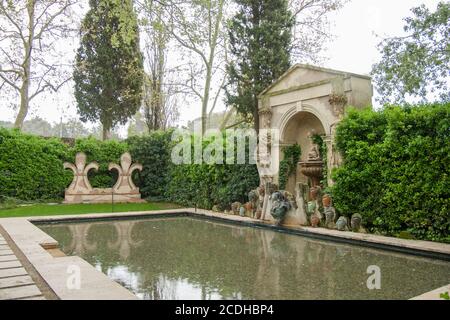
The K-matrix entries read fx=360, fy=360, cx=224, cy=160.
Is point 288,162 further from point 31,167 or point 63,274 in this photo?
point 31,167

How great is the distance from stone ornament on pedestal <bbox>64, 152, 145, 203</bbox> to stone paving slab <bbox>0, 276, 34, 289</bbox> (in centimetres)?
1058

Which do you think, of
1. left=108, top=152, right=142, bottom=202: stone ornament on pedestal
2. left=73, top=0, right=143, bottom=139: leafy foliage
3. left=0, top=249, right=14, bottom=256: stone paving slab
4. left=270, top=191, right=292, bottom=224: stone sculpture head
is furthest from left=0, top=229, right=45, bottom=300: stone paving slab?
left=73, top=0, right=143, bottom=139: leafy foliage

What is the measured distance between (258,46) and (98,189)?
912 centimetres

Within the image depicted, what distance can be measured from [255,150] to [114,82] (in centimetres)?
1310

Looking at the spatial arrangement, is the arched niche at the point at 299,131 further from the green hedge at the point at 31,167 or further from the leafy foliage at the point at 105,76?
the leafy foliage at the point at 105,76

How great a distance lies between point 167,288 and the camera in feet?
14.4

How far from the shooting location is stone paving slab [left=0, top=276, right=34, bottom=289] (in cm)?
402

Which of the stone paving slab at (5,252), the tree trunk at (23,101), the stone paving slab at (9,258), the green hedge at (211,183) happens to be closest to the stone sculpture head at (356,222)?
the green hedge at (211,183)

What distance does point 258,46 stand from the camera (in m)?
15.3

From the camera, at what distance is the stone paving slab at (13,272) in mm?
4448

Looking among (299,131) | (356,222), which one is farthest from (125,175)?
(356,222)

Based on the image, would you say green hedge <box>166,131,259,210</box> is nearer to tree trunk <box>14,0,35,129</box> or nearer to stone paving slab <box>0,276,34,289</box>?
stone paving slab <box>0,276,34,289</box>

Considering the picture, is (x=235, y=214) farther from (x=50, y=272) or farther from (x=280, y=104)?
(x=50, y=272)
